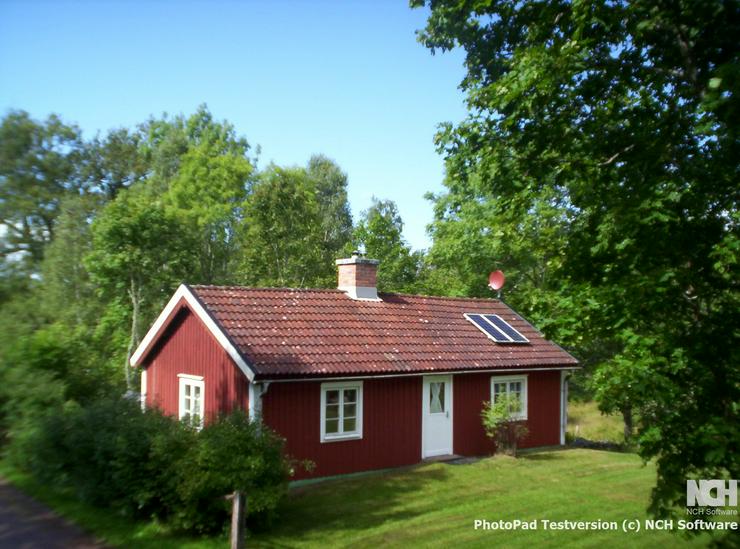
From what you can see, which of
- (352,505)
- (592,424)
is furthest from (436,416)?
(592,424)

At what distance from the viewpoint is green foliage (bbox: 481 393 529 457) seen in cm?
1809

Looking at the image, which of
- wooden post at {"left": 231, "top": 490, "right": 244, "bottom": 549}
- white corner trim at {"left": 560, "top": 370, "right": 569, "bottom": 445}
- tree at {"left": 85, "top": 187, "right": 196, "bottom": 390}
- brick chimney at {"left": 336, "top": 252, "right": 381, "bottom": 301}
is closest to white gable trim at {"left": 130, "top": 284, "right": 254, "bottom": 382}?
wooden post at {"left": 231, "top": 490, "right": 244, "bottom": 549}

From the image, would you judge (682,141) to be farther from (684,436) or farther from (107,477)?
(107,477)

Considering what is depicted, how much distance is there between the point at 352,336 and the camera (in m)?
16.7

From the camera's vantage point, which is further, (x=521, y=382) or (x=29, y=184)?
(x=29, y=184)

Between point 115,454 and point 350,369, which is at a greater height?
point 350,369

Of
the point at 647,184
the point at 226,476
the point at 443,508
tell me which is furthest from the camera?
the point at 443,508

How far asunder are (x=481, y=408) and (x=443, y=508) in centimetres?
630

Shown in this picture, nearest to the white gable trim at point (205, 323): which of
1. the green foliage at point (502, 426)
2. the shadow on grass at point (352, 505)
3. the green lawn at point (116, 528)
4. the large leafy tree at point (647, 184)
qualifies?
the shadow on grass at point (352, 505)

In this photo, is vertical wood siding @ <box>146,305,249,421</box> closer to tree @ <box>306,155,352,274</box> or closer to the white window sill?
the white window sill

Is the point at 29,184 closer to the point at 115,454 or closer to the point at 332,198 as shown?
the point at 332,198

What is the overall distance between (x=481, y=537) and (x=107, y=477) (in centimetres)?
681

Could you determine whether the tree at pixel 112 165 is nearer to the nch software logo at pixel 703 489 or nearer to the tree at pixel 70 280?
the tree at pixel 70 280

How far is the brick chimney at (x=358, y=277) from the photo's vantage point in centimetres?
1894
